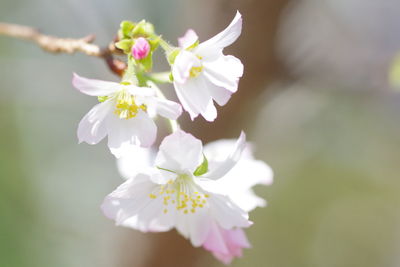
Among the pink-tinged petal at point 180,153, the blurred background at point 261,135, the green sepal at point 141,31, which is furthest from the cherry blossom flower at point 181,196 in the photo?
the blurred background at point 261,135

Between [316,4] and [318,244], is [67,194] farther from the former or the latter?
[316,4]

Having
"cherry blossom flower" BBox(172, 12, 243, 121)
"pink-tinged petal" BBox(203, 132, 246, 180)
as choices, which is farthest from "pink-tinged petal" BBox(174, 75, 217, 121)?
"pink-tinged petal" BBox(203, 132, 246, 180)

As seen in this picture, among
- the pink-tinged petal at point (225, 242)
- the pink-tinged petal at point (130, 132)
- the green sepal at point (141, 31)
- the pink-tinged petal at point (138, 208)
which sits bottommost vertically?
the pink-tinged petal at point (225, 242)

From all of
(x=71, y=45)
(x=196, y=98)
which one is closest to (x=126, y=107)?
(x=196, y=98)

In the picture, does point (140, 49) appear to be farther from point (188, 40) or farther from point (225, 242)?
point (225, 242)

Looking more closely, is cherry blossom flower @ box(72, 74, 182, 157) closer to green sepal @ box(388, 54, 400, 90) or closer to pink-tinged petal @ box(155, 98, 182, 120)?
pink-tinged petal @ box(155, 98, 182, 120)

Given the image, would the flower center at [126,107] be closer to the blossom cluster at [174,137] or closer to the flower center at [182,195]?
the blossom cluster at [174,137]
